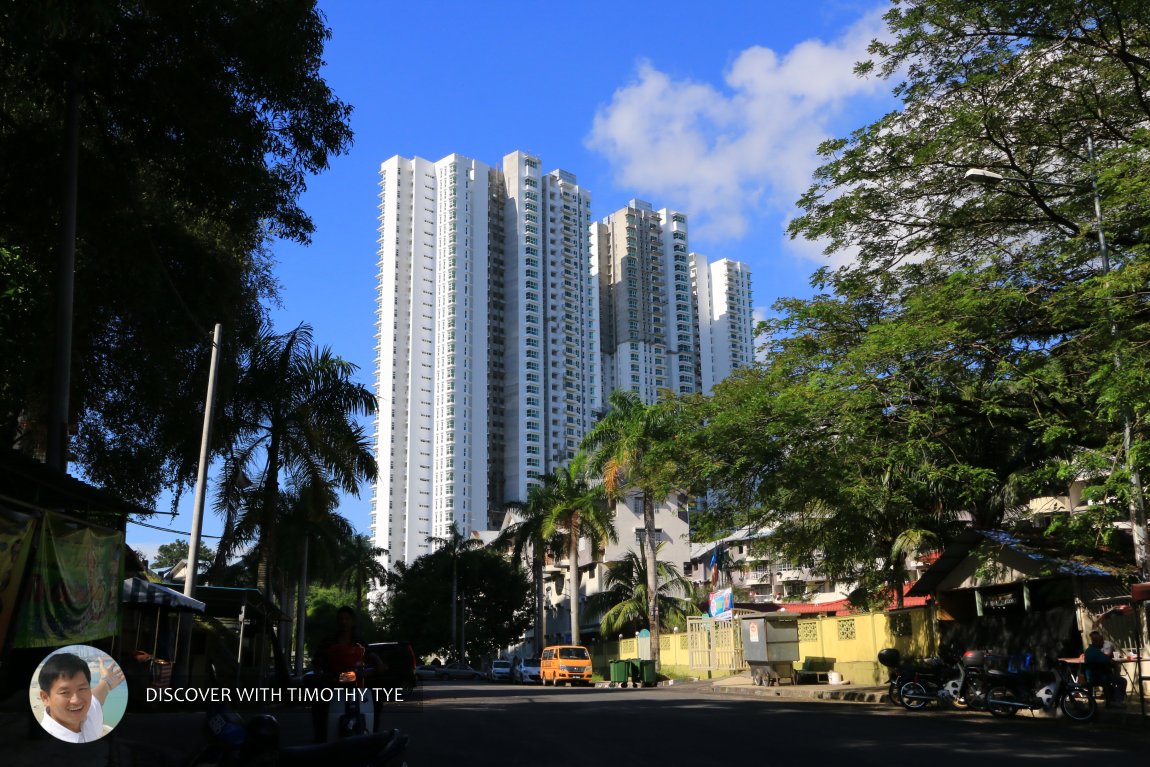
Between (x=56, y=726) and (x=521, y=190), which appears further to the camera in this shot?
(x=521, y=190)

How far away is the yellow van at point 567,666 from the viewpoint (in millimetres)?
43719

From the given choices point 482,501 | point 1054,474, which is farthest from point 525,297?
point 1054,474

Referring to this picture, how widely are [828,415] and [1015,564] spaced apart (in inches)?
210

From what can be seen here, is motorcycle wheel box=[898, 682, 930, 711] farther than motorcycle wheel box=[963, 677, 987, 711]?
Yes

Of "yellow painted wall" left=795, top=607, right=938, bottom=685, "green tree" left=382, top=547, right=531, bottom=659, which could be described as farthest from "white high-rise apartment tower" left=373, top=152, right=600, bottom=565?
"yellow painted wall" left=795, top=607, right=938, bottom=685

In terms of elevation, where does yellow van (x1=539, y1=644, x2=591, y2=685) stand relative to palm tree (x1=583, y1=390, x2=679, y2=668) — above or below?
below

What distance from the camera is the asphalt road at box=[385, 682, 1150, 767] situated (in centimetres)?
1174

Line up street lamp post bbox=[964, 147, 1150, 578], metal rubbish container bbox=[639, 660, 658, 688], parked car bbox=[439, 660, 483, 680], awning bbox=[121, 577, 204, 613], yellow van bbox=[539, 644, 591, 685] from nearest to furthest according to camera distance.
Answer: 1. street lamp post bbox=[964, 147, 1150, 578]
2. awning bbox=[121, 577, 204, 613]
3. metal rubbish container bbox=[639, 660, 658, 688]
4. yellow van bbox=[539, 644, 591, 685]
5. parked car bbox=[439, 660, 483, 680]

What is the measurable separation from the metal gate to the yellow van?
4.66 meters

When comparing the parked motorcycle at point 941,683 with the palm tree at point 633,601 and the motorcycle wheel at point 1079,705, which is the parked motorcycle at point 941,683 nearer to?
the motorcycle wheel at point 1079,705

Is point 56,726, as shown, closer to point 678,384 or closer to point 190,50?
point 190,50

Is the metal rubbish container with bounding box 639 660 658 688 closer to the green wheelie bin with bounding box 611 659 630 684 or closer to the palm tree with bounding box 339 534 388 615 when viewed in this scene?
the green wheelie bin with bounding box 611 659 630 684

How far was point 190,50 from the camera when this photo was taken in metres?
15.1

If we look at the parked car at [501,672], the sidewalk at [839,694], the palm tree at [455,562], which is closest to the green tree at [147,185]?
the sidewalk at [839,694]
